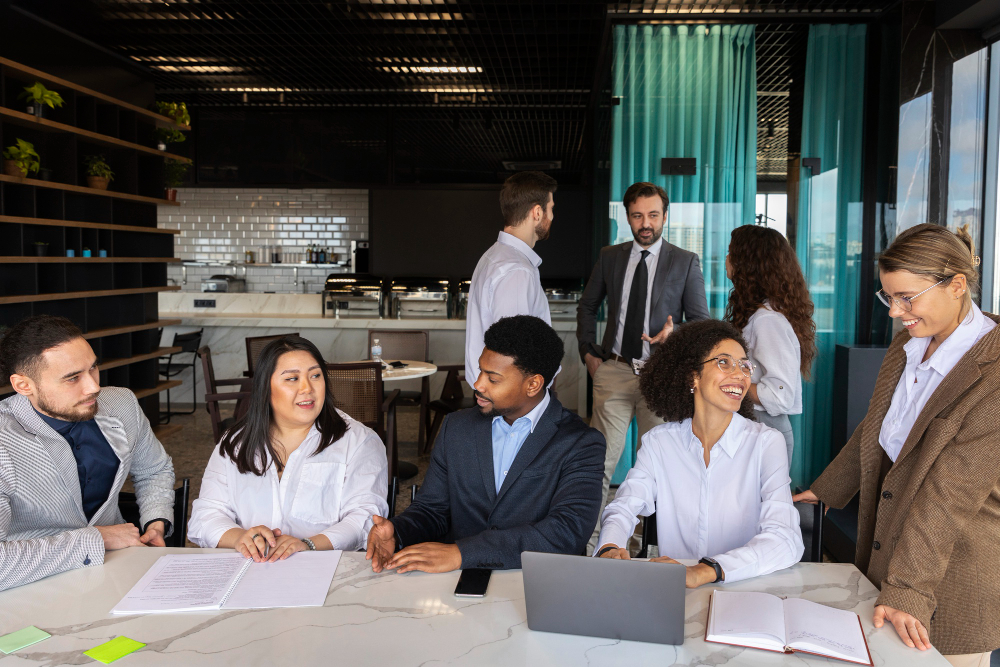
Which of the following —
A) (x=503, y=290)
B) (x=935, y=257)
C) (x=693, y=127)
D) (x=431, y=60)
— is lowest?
(x=503, y=290)

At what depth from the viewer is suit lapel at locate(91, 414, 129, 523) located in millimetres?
2135

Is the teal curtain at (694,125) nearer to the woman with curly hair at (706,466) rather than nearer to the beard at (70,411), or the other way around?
the woman with curly hair at (706,466)

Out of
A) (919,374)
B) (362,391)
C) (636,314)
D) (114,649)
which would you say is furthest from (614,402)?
(114,649)


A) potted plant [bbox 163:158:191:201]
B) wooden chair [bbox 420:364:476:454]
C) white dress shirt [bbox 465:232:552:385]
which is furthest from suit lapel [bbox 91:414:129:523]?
potted plant [bbox 163:158:191:201]

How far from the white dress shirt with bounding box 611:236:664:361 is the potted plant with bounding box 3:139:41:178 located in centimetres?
369

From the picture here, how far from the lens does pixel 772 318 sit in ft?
8.87

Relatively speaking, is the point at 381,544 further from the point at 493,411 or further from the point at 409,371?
the point at 409,371

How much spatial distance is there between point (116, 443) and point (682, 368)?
1.70m

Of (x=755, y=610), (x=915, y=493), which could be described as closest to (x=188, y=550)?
(x=755, y=610)

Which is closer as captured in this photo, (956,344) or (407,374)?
(956,344)

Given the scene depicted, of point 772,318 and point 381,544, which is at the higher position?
point 772,318

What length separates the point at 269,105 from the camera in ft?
26.5

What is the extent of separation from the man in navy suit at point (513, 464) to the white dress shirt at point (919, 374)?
2.47ft

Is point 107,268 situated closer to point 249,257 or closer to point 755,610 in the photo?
point 249,257
